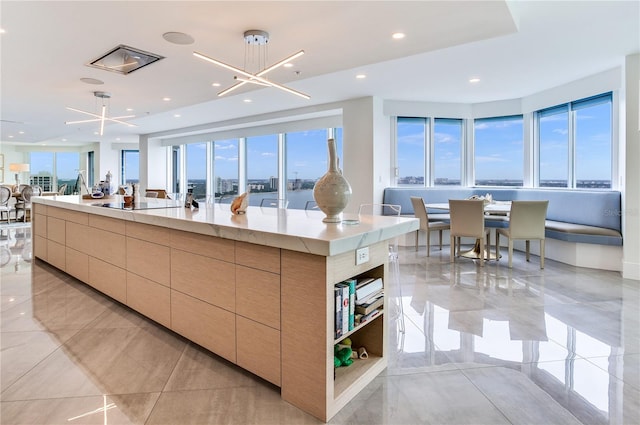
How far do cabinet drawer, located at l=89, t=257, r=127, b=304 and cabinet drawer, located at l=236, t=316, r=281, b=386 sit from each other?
1.60 m

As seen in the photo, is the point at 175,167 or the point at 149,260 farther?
the point at 175,167

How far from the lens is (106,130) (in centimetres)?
1062

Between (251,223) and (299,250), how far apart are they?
60cm

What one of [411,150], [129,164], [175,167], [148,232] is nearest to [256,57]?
[148,232]

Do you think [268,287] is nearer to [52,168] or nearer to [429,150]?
[429,150]

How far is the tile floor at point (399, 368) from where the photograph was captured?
1.79m

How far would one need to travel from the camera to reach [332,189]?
207cm

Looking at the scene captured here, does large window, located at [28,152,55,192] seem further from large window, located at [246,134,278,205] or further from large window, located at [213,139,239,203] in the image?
large window, located at [246,134,278,205]

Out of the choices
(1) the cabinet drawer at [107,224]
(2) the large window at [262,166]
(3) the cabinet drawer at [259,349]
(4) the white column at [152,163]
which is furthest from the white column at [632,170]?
(4) the white column at [152,163]

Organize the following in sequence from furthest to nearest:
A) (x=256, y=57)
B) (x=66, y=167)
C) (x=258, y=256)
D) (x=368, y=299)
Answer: (x=66, y=167)
(x=256, y=57)
(x=368, y=299)
(x=258, y=256)

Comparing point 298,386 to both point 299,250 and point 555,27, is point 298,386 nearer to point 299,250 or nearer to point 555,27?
Result: point 299,250

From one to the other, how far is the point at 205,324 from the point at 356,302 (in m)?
1.01

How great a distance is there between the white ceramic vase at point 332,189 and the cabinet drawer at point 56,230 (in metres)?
3.67

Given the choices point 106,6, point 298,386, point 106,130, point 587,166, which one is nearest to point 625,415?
point 298,386
